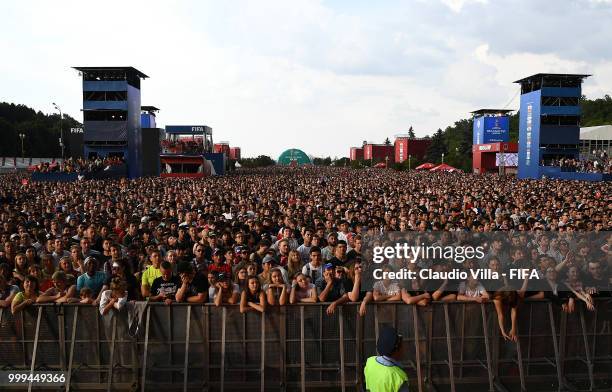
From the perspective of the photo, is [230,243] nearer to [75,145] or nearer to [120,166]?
[120,166]

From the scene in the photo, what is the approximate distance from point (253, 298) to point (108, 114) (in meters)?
53.8

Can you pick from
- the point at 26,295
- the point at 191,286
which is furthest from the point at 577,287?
the point at 26,295

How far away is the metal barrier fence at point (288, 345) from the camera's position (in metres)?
6.11

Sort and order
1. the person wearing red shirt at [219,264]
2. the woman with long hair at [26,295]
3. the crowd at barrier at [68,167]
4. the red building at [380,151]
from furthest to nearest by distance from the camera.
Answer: the red building at [380,151], the crowd at barrier at [68,167], the person wearing red shirt at [219,264], the woman with long hair at [26,295]

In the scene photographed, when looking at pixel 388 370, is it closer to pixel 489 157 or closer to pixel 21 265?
pixel 21 265

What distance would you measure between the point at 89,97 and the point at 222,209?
44.0 m

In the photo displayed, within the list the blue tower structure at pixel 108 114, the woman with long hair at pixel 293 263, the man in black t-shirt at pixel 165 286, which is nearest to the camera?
the man in black t-shirt at pixel 165 286

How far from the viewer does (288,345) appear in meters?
6.18

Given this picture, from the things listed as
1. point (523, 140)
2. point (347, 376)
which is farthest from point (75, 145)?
point (347, 376)

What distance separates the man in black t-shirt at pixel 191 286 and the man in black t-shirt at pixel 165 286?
178 millimetres

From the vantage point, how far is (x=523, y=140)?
56125 mm

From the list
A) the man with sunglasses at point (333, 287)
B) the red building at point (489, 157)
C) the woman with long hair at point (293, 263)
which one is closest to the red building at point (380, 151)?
the red building at point (489, 157)

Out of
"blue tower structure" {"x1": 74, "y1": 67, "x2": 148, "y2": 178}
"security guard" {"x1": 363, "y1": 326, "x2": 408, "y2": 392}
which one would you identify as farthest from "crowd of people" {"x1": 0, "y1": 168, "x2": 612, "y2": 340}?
"blue tower structure" {"x1": 74, "y1": 67, "x2": 148, "y2": 178}

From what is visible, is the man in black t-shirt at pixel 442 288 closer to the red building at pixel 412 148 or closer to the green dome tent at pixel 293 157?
the red building at pixel 412 148
